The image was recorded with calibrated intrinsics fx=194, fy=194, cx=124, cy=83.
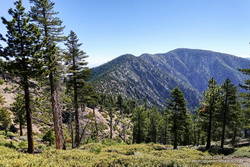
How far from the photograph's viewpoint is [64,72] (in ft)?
65.1

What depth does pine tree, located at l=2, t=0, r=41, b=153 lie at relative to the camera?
15.1 m

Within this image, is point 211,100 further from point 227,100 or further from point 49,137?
point 49,137

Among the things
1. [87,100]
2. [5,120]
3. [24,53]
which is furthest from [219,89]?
[5,120]

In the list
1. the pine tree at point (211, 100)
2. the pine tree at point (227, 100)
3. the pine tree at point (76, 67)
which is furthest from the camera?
the pine tree at point (227, 100)

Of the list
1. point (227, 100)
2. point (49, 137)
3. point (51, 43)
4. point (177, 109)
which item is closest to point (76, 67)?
point (51, 43)

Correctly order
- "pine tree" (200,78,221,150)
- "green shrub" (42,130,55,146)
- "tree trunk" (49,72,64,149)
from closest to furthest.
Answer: "tree trunk" (49,72,64,149) < "green shrub" (42,130,55,146) < "pine tree" (200,78,221,150)

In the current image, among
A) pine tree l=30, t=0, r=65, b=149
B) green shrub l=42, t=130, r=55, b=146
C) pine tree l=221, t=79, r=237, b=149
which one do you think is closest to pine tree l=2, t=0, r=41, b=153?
pine tree l=30, t=0, r=65, b=149

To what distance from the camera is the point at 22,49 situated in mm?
15406

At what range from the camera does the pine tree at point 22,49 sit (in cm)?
1508

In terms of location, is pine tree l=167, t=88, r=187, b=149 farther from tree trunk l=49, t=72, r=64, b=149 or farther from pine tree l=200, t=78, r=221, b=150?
tree trunk l=49, t=72, r=64, b=149

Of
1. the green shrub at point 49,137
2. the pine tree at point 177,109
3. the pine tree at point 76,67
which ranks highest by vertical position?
the pine tree at point 76,67

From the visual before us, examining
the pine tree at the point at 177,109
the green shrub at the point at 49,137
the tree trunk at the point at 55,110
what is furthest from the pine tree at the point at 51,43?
the pine tree at the point at 177,109

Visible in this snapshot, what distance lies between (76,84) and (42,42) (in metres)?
7.26

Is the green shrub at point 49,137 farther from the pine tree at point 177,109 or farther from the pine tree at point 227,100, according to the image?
the pine tree at point 227,100
